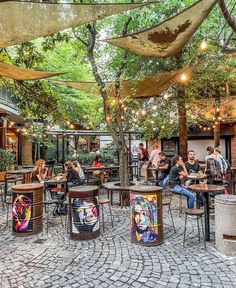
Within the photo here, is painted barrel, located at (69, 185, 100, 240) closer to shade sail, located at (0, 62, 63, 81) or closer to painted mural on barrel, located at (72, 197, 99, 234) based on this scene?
painted mural on barrel, located at (72, 197, 99, 234)

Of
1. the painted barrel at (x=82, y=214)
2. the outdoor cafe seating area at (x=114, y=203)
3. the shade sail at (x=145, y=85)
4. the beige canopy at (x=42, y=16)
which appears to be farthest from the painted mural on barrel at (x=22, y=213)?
the shade sail at (x=145, y=85)

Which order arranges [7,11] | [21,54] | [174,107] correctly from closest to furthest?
[7,11], [21,54], [174,107]

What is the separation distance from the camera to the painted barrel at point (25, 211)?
582 cm

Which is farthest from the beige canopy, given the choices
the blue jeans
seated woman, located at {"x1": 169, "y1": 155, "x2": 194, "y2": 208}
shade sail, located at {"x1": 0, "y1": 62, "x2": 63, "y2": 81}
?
the blue jeans

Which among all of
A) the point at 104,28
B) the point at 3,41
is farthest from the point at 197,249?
the point at 104,28

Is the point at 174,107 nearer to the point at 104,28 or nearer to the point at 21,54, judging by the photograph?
the point at 104,28

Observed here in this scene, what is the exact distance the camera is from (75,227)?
5.49m

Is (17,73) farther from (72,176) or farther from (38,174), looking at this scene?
(38,174)

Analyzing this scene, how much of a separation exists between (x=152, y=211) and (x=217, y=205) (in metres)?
1.24

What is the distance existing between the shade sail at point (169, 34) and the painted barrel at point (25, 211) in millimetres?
3786

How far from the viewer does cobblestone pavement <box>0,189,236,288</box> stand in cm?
383

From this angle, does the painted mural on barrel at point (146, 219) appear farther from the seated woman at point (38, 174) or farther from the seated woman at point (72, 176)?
the seated woman at point (38, 174)

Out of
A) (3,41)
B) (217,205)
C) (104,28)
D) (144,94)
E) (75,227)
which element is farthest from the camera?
(104,28)

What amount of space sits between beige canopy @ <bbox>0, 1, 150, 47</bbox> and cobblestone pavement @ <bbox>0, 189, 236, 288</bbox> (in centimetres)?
372
